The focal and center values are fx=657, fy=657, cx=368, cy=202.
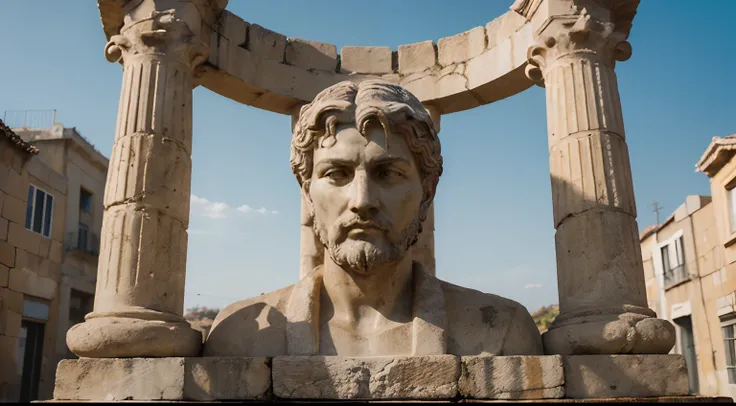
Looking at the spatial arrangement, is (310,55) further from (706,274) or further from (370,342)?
(706,274)

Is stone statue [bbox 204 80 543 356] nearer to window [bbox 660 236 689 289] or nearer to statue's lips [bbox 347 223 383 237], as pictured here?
statue's lips [bbox 347 223 383 237]

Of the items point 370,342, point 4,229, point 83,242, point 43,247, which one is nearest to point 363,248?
point 370,342

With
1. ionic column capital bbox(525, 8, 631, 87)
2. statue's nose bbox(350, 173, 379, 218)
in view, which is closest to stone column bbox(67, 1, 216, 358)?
statue's nose bbox(350, 173, 379, 218)

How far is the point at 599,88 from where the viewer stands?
5.97m

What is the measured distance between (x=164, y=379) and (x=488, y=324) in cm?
223

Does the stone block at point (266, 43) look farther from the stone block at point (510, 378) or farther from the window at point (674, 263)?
the window at point (674, 263)

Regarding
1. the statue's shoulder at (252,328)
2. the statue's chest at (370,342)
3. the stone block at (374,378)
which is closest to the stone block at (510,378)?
the stone block at (374,378)

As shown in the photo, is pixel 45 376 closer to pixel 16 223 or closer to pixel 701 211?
pixel 16 223

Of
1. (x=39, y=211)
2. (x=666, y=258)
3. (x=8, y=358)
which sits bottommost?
(x=8, y=358)

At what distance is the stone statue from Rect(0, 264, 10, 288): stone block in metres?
9.44

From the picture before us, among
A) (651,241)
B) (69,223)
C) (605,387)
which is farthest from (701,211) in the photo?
(69,223)

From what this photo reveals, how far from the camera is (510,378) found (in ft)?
13.9

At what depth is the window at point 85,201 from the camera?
18766mm

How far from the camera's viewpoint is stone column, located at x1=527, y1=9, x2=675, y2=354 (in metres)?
4.96
